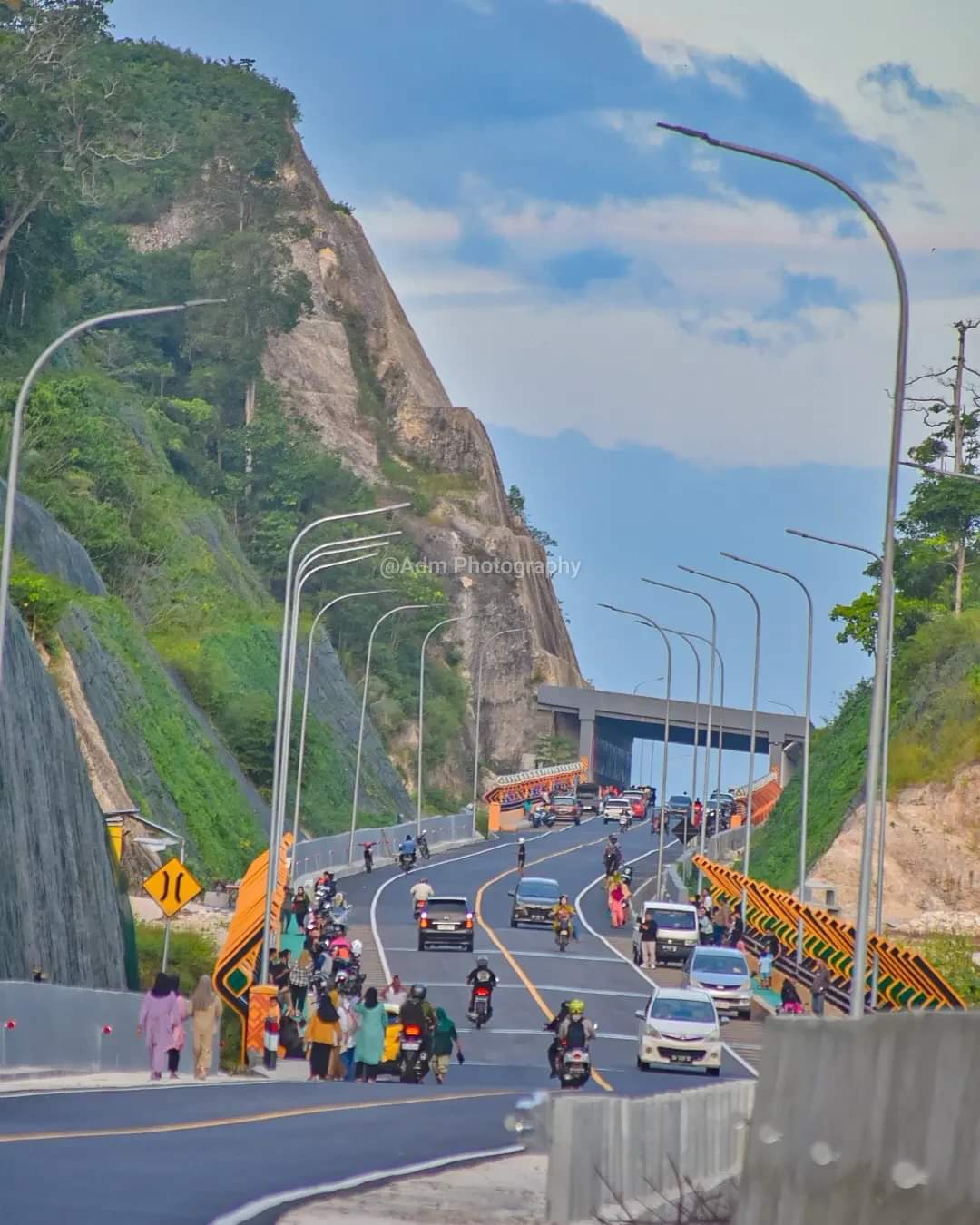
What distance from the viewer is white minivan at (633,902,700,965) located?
54500 mm

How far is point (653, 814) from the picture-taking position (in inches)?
4670

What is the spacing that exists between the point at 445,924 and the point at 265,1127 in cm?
3460

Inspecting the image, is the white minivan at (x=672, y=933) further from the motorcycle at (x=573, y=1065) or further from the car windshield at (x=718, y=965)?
the motorcycle at (x=573, y=1065)

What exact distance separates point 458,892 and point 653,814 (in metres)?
48.9

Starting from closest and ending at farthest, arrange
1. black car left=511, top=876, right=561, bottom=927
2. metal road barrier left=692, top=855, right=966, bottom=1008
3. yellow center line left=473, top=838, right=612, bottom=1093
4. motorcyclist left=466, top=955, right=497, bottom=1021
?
yellow center line left=473, top=838, right=612, bottom=1093
motorcyclist left=466, top=955, right=497, bottom=1021
metal road barrier left=692, top=855, right=966, bottom=1008
black car left=511, top=876, right=561, bottom=927

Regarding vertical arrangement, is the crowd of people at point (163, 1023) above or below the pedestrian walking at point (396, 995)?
above

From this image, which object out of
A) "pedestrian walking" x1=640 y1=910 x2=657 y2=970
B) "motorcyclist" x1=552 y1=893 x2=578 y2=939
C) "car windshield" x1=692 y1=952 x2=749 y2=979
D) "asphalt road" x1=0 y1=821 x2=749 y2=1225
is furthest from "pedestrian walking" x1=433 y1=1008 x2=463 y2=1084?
"motorcyclist" x1=552 y1=893 x2=578 y2=939

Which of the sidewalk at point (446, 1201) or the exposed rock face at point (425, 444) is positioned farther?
the exposed rock face at point (425, 444)

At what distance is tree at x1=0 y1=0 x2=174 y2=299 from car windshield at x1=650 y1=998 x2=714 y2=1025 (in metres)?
45.2

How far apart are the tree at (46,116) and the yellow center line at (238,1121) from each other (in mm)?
52368

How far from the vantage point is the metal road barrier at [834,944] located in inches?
1577

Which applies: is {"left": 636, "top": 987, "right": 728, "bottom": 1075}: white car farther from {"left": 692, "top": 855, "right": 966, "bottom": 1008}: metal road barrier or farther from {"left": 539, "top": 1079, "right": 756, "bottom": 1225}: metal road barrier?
{"left": 539, "top": 1079, "right": 756, "bottom": 1225}: metal road barrier

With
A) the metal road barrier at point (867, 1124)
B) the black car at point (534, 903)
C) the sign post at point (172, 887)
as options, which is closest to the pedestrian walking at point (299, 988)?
the sign post at point (172, 887)

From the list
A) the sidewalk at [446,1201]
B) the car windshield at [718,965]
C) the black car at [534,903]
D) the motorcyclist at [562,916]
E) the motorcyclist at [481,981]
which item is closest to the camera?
the sidewalk at [446,1201]
